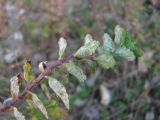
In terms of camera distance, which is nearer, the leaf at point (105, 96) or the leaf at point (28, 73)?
the leaf at point (28, 73)

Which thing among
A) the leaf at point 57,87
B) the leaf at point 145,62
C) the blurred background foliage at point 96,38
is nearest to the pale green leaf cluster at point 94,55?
the leaf at point 57,87

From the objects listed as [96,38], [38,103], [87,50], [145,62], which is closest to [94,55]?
[87,50]

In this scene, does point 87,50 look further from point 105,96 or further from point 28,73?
point 105,96

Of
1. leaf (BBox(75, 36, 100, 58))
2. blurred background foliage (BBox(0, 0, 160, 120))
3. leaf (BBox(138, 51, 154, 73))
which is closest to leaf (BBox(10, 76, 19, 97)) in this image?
leaf (BBox(75, 36, 100, 58))

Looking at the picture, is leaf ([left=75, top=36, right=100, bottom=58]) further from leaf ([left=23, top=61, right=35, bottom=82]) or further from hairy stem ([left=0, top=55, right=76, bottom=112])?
leaf ([left=23, top=61, right=35, bottom=82])

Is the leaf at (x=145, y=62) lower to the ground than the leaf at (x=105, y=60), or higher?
higher

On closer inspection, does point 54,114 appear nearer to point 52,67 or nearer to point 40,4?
point 52,67

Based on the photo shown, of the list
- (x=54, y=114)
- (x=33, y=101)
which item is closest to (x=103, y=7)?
(x=54, y=114)

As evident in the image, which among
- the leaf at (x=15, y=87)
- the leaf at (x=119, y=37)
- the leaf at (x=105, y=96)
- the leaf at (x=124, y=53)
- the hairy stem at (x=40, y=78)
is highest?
the leaf at (x=105, y=96)

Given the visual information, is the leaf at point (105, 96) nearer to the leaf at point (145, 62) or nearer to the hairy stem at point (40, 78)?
the leaf at point (145, 62)
